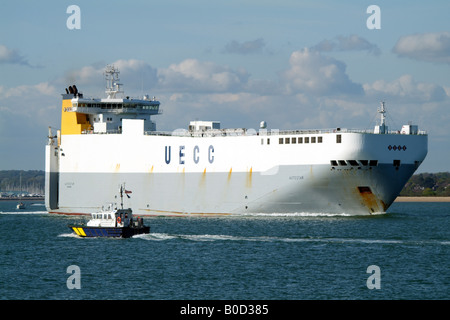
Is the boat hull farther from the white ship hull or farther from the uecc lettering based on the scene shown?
the uecc lettering

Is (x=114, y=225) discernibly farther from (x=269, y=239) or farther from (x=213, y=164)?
(x=213, y=164)

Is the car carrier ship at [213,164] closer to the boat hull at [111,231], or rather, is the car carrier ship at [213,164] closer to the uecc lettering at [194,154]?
the uecc lettering at [194,154]

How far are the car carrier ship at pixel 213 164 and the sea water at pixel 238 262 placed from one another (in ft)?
11.5

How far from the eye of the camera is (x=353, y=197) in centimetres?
7338

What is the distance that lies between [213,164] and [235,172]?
2.50 meters

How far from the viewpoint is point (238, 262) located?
49.6 meters

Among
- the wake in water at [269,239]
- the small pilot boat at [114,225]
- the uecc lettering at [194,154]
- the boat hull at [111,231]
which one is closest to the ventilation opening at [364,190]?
the wake in water at [269,239]

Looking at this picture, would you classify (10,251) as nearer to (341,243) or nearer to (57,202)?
(341,243)

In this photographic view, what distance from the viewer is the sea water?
41.0 metres

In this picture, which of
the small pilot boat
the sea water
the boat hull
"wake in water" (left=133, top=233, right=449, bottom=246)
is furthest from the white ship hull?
the small pilot boat

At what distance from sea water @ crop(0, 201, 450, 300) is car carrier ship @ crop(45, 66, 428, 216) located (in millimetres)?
3508

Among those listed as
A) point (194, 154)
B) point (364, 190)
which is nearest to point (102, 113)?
point (194, 154)

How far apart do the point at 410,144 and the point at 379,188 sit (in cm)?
482

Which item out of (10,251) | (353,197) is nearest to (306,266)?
(10,251)
